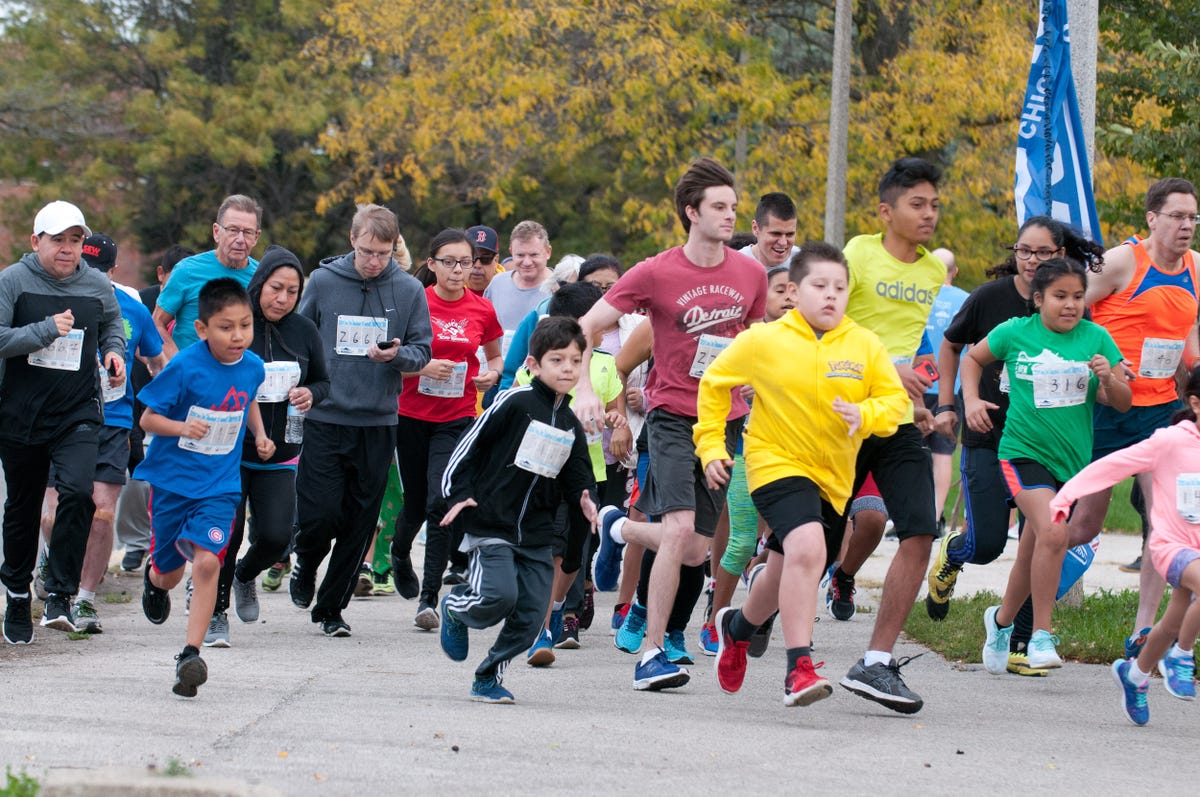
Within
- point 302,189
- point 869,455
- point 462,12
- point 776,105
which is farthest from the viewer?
point 302,189

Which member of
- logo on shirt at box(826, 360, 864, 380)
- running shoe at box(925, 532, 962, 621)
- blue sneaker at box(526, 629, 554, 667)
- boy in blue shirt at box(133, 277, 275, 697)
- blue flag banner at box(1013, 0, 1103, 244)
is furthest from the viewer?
blue flag banner at box(1013, 0, 1103, 244)

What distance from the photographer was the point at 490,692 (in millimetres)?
7082

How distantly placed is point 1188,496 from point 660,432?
2.23 meters

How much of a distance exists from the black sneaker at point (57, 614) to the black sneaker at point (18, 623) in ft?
1.11

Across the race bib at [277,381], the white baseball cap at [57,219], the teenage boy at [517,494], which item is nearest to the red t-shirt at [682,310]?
the teenage boy at [517,494]

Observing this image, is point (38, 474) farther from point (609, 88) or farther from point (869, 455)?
point (609, 88)

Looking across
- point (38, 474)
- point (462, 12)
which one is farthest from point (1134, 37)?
point (462, 12)

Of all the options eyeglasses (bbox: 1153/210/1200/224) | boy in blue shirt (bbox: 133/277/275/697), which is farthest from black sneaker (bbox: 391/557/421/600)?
eyeglasses (bbox: 1153/210/1200/224)

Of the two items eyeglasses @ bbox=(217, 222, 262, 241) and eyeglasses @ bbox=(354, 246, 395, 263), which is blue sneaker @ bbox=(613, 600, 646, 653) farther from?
eyeglasses @ bbox=(217, 222, 262, 241)

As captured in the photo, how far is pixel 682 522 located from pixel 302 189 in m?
35.7

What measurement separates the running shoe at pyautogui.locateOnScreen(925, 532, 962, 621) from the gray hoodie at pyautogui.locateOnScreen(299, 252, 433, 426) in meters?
2.88

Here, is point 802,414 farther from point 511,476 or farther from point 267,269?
point 267,269

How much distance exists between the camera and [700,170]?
787 cm

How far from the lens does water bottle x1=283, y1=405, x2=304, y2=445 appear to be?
28.6 feet
